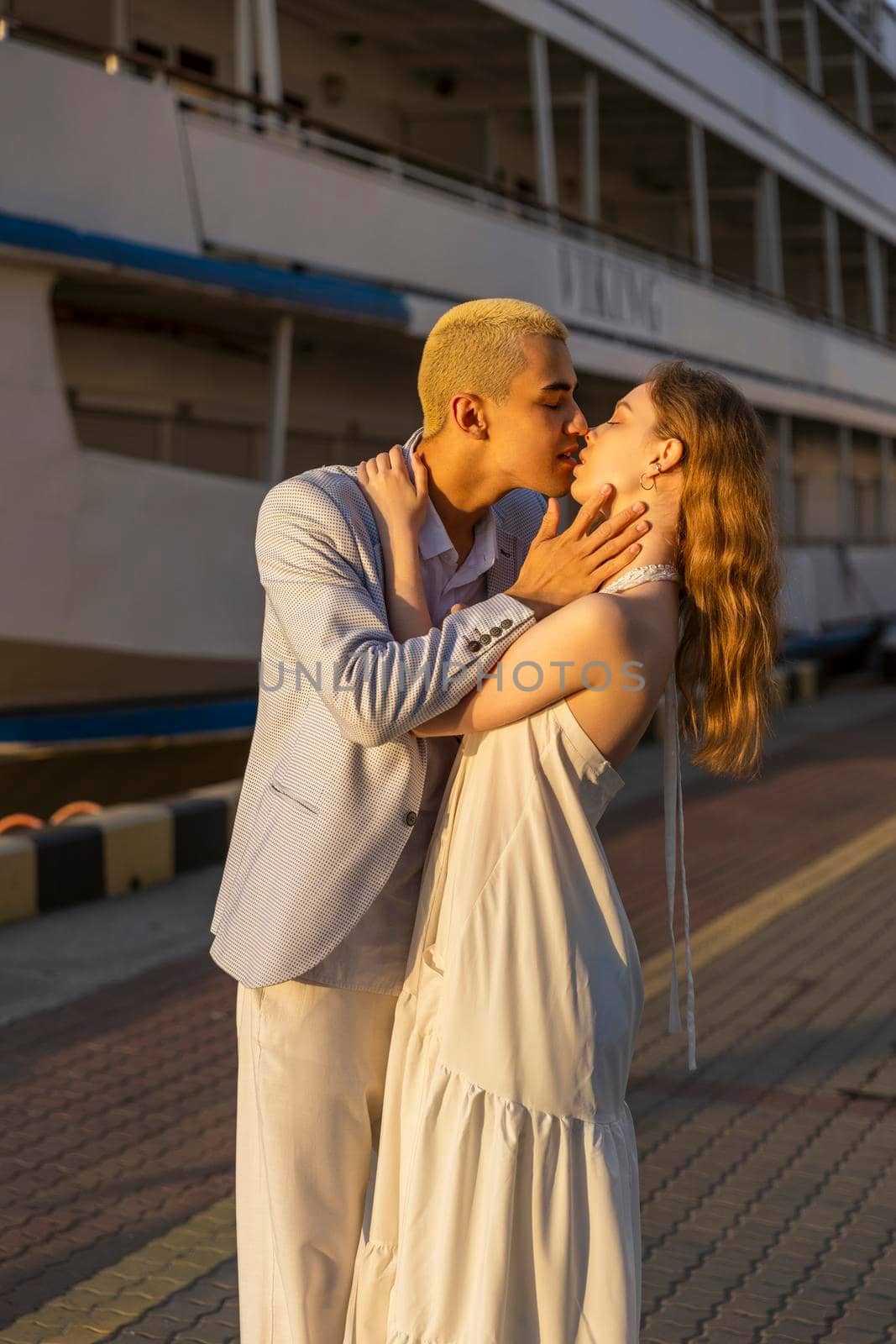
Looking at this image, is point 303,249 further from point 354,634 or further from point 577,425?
point 354,634

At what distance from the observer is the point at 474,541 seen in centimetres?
271

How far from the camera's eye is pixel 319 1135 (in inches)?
94.7

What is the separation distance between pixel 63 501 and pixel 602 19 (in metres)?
7.57

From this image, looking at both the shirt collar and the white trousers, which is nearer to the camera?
the white trousers

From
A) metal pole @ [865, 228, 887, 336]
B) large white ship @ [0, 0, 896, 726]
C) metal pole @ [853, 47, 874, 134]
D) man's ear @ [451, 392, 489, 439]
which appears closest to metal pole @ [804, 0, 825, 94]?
large white ship @ [0, 0, 896, 726]

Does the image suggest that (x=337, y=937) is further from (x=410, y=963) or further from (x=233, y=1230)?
(x=233, y=1230)

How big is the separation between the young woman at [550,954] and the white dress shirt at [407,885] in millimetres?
81

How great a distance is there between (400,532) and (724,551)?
18.8 inches

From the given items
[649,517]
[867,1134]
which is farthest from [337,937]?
[867,1134]

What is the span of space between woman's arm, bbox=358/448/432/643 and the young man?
0.09 ft

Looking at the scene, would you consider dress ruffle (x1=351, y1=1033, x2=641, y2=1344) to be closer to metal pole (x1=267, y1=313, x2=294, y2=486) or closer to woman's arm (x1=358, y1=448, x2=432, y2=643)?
woman's arm (x1=358, y1=448, x2=432, y2=643)

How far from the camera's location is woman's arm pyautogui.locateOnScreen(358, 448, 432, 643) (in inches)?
94.7

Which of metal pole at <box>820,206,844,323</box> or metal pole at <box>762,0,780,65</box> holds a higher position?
metal pole at <box>762,0,780,65</box>

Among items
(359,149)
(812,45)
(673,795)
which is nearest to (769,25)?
(812,45)
